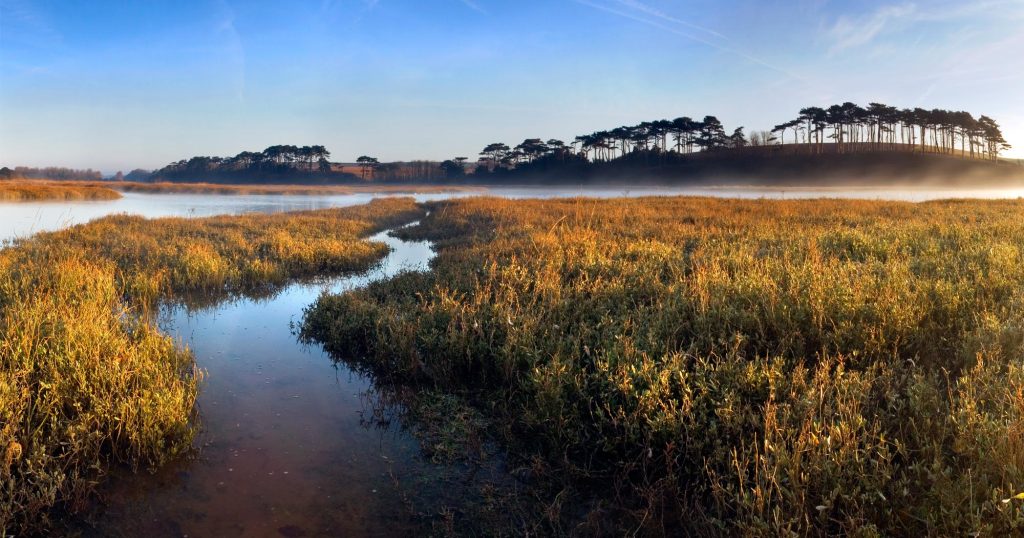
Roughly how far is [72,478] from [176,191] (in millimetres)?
98369

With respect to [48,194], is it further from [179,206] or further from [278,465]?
[278,465]

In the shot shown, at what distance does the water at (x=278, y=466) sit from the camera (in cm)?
411

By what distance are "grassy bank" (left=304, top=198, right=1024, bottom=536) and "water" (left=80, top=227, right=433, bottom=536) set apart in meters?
0.94

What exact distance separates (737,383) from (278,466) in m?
4.13

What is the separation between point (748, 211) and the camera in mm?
23391

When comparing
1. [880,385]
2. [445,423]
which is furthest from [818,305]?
[445,423]

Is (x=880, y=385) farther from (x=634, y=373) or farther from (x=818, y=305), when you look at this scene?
(x=634, y=373)

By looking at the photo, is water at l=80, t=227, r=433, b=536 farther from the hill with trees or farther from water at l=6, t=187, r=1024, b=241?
the hill with trees

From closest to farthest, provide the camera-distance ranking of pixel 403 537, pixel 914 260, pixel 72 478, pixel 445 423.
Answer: pixel 403 537, pixel 72 478, pixel 445 423, pixel 914 260

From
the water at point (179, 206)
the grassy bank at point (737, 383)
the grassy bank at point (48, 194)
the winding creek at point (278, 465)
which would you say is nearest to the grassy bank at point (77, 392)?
the winding creek at point (278, 465)

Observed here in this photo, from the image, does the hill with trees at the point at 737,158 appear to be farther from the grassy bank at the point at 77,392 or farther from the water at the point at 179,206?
the grassy bank at the point at 77,392

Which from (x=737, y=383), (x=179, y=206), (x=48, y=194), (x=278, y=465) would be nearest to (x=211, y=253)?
(x=278, y=465)

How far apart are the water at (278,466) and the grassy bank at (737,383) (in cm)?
94

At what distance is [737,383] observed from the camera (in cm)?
462
